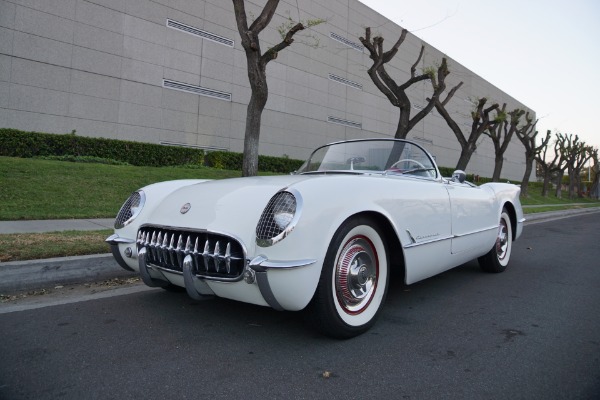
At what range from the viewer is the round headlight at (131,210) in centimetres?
322

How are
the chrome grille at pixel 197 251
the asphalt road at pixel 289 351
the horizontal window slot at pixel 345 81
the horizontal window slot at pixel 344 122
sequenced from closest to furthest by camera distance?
the asphalt road at pixel 289 351 → the chrome grille at pixel 197 251 → the horizontal window slot at pixel 345 81 → the horizontal window slot at pixel 344 122

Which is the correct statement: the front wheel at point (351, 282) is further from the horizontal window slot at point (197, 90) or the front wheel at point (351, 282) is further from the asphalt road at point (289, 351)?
the horizontal window slot at point (197, 90)

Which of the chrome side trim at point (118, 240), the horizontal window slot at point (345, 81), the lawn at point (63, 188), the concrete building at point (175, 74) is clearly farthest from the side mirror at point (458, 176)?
the horizontal window slot at point (345, 81)

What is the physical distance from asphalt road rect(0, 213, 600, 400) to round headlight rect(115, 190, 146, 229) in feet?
2.19

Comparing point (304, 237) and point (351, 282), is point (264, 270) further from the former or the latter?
point (351, 282)

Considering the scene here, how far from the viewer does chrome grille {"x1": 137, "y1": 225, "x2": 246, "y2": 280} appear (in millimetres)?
2377

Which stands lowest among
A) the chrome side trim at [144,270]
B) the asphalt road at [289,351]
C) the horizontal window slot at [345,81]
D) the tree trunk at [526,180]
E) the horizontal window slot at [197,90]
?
the asphalt road at [289,351]

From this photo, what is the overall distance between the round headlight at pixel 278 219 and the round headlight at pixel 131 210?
1.37m

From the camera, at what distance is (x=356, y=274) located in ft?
8.82

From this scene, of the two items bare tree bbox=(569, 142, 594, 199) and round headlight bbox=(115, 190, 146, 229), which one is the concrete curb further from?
bare tree bbox=(569, 142, 594, 199)

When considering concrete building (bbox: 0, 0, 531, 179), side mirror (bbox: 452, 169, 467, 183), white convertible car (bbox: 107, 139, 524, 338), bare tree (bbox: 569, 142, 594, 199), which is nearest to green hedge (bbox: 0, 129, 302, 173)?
concrete building (bbox: 0, 0, 531, 179)

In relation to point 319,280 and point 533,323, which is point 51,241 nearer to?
point 319,280

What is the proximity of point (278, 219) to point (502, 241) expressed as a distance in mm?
3756

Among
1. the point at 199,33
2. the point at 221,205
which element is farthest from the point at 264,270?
the point at 199,33
